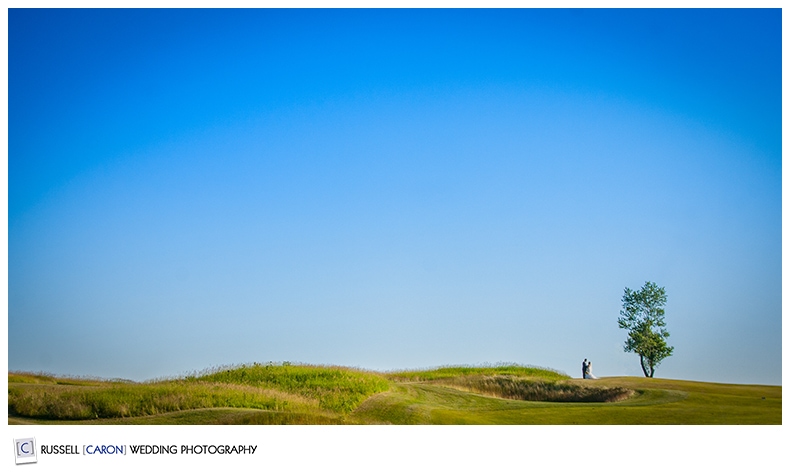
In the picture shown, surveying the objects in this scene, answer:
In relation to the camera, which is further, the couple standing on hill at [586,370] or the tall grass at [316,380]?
the couple standing on hill at [586,370]

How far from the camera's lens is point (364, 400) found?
31.5 metres

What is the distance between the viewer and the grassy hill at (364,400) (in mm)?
29719

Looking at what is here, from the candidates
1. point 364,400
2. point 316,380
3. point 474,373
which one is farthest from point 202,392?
point 474,373

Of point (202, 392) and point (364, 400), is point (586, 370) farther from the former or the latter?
point (202, 392)

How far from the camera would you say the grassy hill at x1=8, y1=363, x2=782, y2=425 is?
29.7 meters
